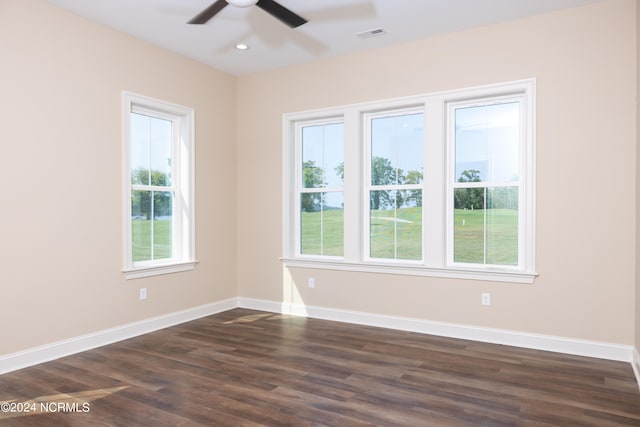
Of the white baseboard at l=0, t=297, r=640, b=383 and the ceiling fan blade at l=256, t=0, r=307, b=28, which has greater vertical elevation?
the ceiling fan blade at l=256, t=0, r=307, b=28

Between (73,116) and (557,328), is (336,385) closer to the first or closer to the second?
(557,328)

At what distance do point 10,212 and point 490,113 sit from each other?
168 inches

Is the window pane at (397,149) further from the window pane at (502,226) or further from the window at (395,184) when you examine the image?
the window pane at (502,226)

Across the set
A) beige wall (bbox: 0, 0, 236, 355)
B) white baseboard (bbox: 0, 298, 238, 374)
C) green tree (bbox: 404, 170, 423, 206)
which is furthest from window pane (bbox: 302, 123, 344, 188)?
white baseboard (bbox: 0, 298, 238, 374)

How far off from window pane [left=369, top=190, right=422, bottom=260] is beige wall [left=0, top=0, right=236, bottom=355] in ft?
7.56

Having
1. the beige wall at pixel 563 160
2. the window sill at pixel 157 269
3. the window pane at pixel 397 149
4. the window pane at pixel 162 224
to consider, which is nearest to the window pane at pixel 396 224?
the window pane at pixel 397 149

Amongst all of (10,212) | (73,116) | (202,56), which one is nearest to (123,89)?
(73,116)

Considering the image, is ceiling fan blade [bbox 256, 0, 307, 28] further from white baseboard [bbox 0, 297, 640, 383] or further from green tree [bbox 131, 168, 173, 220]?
white baseboard [bbox 0, 297, 640, 383]

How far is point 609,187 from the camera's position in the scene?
3568mm

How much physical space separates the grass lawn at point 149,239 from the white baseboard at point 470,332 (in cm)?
137

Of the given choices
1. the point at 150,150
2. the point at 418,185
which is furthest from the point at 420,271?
the point at 150,150

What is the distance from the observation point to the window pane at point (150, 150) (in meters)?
4.43

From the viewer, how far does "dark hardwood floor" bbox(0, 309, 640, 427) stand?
2553 millimetres

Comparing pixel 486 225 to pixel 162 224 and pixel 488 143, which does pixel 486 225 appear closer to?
pixel 488 143
